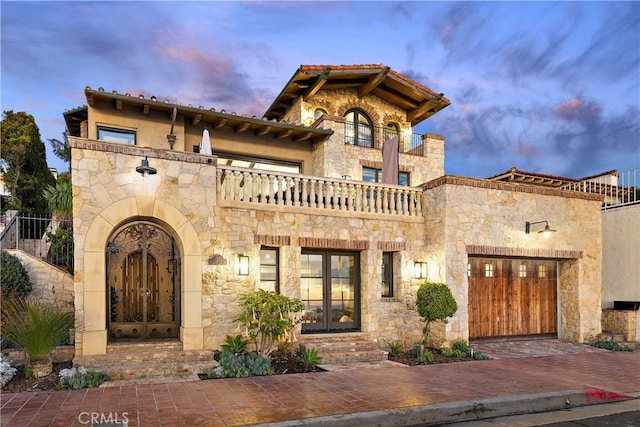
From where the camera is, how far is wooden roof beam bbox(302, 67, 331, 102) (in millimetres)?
14980

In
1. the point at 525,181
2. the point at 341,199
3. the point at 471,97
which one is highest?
the point at 471,97

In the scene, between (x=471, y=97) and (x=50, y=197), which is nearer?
(x=50, y=197)

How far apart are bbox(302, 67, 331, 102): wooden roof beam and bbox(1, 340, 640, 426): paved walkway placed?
32.7ft

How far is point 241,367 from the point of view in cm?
816

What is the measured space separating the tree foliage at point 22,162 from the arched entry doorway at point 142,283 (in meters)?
9.50

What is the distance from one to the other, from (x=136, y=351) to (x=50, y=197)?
6547mm

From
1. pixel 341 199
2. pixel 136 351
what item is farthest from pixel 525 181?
pixel 136 351

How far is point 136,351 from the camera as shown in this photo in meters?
8.62

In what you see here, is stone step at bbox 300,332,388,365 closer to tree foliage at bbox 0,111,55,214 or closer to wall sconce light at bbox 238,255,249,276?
wall sconce light at bbox 238,255,249,276

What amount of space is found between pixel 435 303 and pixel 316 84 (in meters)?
8.96

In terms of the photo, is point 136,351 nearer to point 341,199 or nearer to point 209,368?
point 209,368

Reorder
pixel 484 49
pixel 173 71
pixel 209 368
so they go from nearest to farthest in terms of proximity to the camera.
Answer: pixel 209 368 → pixel 173 71 → pixel 484 49

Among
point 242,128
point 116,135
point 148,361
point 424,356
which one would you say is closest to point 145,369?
point 148,361

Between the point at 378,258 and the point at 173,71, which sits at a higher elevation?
the point at 173,71
